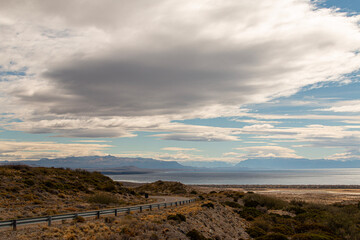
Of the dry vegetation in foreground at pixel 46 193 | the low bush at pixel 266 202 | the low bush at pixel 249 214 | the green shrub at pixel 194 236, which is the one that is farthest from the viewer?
the low bush at pixel 266 202

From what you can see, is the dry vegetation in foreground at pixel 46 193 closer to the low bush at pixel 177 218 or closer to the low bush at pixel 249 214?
the low bush at pixel 177 218

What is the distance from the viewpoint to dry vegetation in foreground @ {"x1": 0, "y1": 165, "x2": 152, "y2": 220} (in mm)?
31469

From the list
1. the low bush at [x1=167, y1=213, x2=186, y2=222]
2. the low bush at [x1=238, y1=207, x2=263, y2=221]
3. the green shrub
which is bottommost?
the low bush at [x1=238, y1=207, x2=263, y2=221]

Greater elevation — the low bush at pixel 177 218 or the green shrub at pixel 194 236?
the low bush at pixel 177 218

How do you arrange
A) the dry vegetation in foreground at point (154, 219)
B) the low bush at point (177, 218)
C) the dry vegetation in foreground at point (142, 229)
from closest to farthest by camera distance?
1. the dry vegetation in foreground at point (142, 229)
2. the dry vegetation in foreground at point (154, 219)
3. the low bush at point (177, 218)

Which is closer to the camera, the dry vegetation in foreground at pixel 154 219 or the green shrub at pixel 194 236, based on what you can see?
the dry vegetation in foreground at pixel 154 219

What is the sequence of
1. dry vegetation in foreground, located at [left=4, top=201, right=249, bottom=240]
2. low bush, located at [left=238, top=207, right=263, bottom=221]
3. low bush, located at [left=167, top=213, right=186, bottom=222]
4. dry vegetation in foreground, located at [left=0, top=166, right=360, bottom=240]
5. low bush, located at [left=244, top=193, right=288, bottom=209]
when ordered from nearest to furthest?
dry vegetation in foreground, located at [left=4, top=201, right=249, bottom=240], dry vegetation in foreground, located at [left=0, top=166, right=360, bottom=240], low bush, located at [left=167, top=213, right=186, bottom=222], low bush, located at [left=238, top=207, right=263, bottom=221], low bush, located at [left=244, top=193, right=288, bottom=209]

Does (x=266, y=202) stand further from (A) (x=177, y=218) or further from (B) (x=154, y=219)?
(B) (x=154, y=219)

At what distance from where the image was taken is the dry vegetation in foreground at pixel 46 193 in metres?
31.5

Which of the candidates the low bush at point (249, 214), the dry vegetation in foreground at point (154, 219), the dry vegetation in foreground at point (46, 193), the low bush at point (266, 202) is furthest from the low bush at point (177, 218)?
the low bush at point (266, 202)

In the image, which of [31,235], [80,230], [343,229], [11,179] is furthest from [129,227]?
[11,179]

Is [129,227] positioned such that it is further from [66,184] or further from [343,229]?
[66,184]

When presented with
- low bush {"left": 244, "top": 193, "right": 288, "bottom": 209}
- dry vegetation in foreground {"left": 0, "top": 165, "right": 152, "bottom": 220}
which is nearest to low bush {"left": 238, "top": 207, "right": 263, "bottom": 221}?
low bush {"left": 244, "top": 193, "right": 288, "bottom": 209}

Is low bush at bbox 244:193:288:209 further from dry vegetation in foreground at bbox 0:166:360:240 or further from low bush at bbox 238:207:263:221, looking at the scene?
low bush at bbox 238:207:263:221
